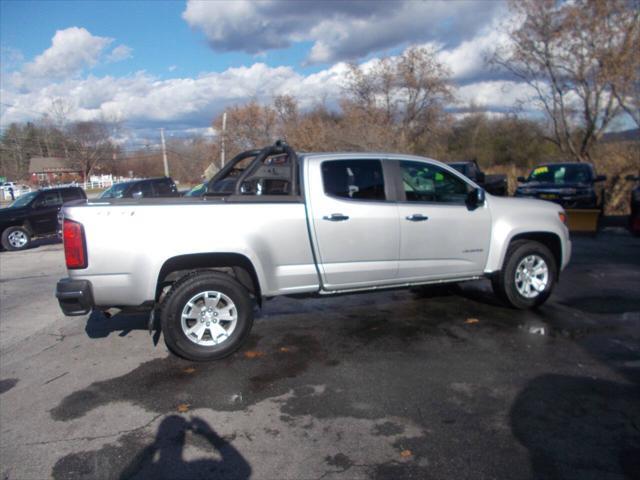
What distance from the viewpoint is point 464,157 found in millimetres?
40812

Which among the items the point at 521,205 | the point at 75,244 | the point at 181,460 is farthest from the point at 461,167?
the point at 181,460

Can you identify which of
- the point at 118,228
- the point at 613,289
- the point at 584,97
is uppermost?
the point at 584,97

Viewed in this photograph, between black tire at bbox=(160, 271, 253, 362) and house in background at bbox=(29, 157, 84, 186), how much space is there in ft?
56.9

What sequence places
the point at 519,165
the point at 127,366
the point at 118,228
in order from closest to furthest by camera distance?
the point at 118,228 < the point at 127,366 < the point at 519,165

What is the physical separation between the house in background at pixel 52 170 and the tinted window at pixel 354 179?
1745cm

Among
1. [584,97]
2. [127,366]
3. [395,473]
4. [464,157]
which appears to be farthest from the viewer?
[464,157]

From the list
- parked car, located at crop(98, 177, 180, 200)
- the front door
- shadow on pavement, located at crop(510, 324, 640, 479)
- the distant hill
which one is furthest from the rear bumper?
the distant hill

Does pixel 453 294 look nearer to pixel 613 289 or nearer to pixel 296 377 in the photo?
pixel 613 289

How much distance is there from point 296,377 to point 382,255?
1.67 metres

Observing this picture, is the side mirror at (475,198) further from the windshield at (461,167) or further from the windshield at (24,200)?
the windshield at (24,200)

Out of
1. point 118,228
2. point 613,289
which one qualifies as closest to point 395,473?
point 118,228

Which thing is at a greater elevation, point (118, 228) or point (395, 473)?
point (118, 228)

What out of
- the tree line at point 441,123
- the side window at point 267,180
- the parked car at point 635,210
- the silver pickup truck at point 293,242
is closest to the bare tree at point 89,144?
the tree line at point 441,123

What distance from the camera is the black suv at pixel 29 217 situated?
15062 millimetres
